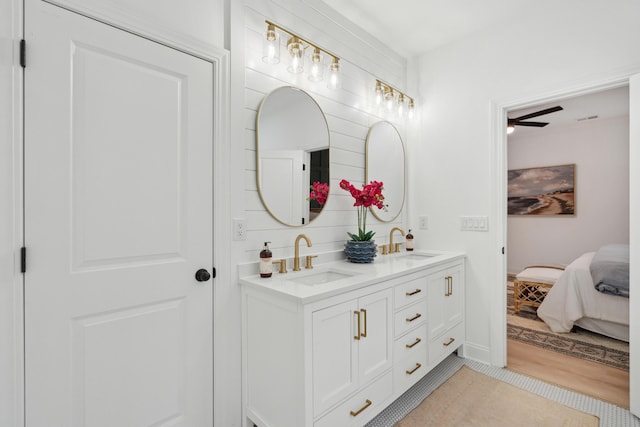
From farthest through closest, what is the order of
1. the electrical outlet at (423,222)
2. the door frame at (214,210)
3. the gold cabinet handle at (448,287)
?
the electrical outlet at (423,222), the gold cabinet handle at (448,287), the door frame at (214,210)

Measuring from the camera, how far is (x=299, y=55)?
6.39 feet

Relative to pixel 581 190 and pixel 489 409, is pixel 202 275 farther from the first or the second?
pixel 581 190

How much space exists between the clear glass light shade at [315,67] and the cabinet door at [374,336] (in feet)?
4.72

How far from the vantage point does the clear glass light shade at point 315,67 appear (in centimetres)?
201

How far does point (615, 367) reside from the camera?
245 cm

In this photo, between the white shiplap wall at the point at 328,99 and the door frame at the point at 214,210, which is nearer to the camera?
the door frame at the point at 214,210

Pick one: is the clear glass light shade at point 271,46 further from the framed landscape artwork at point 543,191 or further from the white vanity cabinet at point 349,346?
the framed landscape artwork at point 543,191

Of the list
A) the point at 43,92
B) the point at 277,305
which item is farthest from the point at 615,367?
the point at 43,92

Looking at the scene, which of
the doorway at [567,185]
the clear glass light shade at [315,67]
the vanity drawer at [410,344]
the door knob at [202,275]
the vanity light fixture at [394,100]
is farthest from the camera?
the doorway at [567,185]

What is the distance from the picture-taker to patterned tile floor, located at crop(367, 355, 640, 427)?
1877 mm

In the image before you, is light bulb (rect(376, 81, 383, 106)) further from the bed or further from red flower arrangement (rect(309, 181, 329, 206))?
the bed

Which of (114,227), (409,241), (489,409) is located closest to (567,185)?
(409,241)

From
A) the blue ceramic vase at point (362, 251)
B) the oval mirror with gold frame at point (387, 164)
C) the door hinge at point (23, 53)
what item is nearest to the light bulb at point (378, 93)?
the oval mirror with gold frame at point (387, 164)

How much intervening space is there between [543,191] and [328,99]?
4840mm
